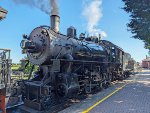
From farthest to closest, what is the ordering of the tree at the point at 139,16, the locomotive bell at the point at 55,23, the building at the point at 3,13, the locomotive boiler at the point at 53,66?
the tree at the point at 139,16
the locomotive bell at the point at 55,23
the locomotive boiler at the point at 53,66
the building at the point at 3,13

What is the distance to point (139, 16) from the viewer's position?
19.6m

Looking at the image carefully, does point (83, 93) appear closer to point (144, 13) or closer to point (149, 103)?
point (149, 103)

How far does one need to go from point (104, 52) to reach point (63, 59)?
21.1 ft

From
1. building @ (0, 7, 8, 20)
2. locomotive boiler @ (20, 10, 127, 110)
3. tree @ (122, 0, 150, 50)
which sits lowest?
locomotive boiler @ (20, 10, 127, 110)

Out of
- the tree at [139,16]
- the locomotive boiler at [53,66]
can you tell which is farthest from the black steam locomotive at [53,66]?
the tree at [139,16]

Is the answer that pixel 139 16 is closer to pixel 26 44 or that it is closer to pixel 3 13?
pixel 26 44

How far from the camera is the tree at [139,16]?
735 inches

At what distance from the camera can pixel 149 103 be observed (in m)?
11.7

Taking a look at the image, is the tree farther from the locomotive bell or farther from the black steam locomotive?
the locomotive bell

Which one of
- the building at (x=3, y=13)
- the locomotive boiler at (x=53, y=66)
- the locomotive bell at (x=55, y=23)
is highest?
the locomotive bell at (x=55, y=23)

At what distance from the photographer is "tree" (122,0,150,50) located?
18672 mm

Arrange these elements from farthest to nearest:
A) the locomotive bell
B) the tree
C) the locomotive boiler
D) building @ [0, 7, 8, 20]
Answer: the tree → the locomotive bell → the locomotive boiler → building @ [0, 7, 8, 20]

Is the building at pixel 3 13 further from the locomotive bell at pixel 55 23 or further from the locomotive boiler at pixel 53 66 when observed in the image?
the locomotive bell at pixel 55 23

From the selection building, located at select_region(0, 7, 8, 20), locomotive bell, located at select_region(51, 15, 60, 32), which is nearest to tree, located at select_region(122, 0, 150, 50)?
locomotive bell, located at select_region(51, 15, 60, 32)
